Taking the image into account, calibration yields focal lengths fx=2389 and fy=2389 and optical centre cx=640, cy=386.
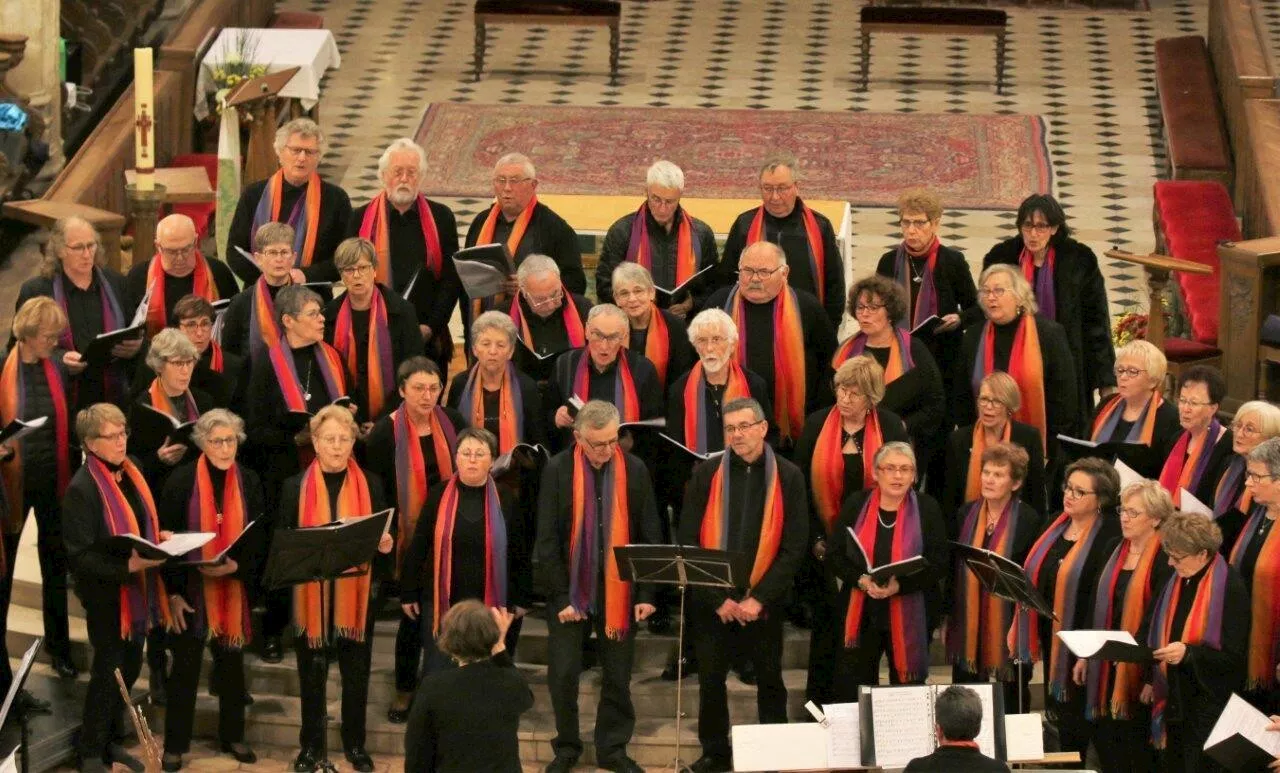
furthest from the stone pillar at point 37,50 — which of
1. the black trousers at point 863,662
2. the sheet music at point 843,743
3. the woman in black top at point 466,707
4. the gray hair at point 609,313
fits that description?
the sheet music at point 843,743

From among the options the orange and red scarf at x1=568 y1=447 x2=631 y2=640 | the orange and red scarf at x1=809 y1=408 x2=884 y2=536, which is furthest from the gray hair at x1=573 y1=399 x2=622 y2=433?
the orange and red scarf at x1=809 y1=408 x2=884 y2=536

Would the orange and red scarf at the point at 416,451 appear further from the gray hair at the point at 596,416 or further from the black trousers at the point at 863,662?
the black trousers at the point at 863,662

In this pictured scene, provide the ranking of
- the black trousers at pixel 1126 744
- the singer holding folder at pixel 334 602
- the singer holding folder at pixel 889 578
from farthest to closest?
the singer holding folder at pixel 334 602 → the singer holding folder at pixel 889 578 → the black trousers at pixel 1126 744

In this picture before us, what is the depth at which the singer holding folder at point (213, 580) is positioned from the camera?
8.10 m

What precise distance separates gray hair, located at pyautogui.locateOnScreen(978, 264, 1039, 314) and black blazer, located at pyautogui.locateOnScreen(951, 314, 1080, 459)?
0.07 meters

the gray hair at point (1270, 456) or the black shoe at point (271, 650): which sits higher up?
the gray hair at point (1270, 456)

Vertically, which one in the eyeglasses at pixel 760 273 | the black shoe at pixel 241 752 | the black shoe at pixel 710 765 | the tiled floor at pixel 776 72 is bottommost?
the tiled floor at pixel 776 72

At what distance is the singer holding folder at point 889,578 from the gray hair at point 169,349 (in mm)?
2291

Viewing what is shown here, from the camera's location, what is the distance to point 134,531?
8.03 m

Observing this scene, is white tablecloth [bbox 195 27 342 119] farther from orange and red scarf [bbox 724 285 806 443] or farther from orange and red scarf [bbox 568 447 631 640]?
orange and red scarf [bbox 568 447 631 640]

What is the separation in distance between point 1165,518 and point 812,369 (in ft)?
5.47

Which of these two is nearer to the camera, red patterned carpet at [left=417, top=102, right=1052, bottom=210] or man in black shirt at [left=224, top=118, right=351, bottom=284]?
man in black shirt at [left=224, top=118, right=351, bottom=284]

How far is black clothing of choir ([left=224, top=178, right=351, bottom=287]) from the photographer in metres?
9.34

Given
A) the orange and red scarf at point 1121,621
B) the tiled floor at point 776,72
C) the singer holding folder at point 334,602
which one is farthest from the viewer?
the tiled floor at point 776,72
